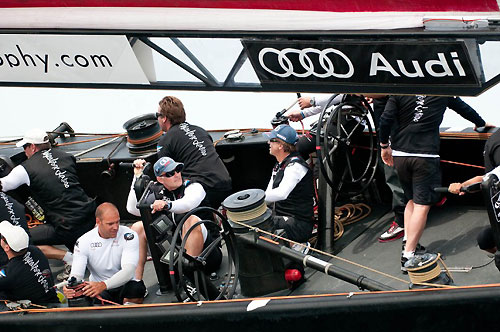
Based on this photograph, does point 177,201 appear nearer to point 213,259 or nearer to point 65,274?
point 213,259

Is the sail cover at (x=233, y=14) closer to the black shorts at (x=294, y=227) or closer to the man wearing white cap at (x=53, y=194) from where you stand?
the black shorts at (x=294, y=227)

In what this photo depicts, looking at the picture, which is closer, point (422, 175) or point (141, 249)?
point (422, 175)

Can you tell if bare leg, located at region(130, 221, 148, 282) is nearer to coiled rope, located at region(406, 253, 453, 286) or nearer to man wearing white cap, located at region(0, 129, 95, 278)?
man wearing white cap, located at region(0, 129, 95, 278)

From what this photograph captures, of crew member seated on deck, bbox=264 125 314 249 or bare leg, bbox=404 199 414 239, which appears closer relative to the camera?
bare leg, bbox=404 199 414 239

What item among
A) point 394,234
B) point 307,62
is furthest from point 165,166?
point 307,62

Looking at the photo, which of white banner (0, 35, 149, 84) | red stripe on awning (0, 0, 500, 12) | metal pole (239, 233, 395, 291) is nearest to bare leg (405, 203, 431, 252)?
metal pole (239, 233, 395, 291)

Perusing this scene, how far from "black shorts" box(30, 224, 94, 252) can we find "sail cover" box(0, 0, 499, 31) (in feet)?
9.14

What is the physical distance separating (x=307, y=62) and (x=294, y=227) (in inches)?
98.2

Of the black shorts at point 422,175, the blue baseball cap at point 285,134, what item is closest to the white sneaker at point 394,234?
the black shorts at point 422,175

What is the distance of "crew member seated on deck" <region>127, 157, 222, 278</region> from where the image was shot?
601cm

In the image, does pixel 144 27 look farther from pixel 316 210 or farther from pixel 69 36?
pixel 316 210

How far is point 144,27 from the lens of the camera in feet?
14.0

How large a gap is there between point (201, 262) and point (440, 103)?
174 cm

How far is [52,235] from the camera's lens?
7078 millimetres
